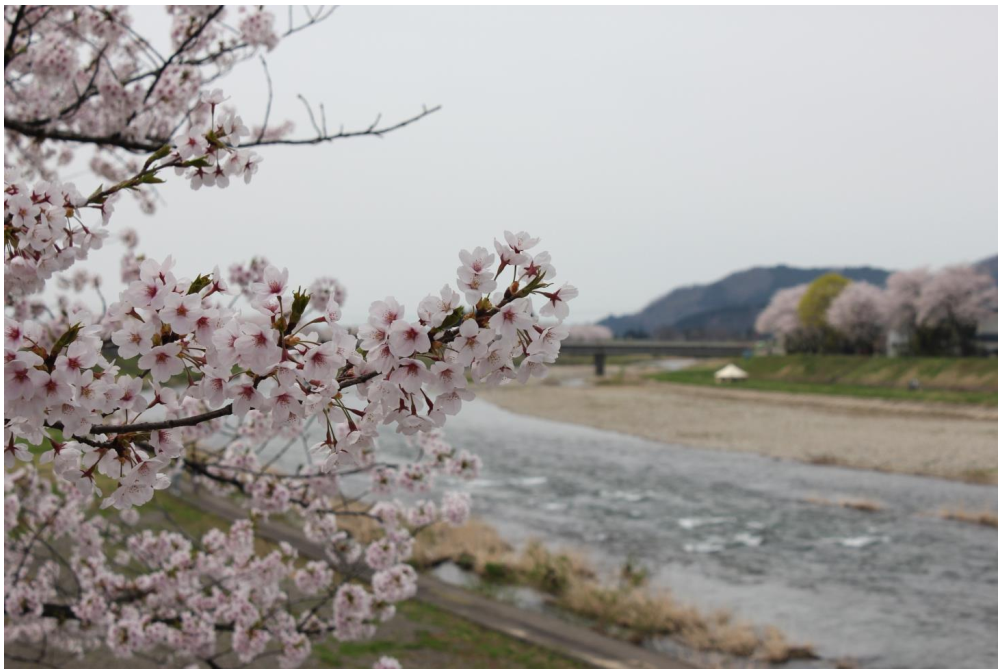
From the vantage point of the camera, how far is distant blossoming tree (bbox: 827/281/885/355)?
4769cm

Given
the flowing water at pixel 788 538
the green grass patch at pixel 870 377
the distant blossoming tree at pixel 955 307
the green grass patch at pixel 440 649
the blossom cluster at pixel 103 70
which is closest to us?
the blossom cluster at pixel 103 70

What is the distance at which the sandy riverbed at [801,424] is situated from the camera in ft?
69.9

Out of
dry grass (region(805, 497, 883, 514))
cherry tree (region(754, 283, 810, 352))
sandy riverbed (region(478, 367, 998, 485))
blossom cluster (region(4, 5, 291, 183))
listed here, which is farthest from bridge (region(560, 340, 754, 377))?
blossom cluster (region(4, 5, 291, 183))

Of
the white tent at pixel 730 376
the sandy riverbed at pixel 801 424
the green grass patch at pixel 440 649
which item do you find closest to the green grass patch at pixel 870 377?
the white tent at pixel 730 376

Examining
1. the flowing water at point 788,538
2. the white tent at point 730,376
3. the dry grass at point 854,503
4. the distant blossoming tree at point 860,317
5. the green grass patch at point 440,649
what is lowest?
the flowing water at point 788,538

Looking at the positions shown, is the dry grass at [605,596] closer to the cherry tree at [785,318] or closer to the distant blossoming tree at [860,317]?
the distant blossoming tree at [860,317]

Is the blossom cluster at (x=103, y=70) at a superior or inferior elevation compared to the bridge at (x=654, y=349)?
superior

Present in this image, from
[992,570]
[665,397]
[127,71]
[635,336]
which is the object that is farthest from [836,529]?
[635,336]

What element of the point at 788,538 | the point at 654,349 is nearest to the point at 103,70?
the point at 788,538

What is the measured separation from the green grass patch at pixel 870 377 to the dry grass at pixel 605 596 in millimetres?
25202

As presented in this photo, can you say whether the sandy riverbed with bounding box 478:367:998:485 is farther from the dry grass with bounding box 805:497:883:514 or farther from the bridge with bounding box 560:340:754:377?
the bridge with bounding box 560:340:754:377

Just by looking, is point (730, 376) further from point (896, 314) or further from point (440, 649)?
point (440, 649)

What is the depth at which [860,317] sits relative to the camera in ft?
159

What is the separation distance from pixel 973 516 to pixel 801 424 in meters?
13.9
